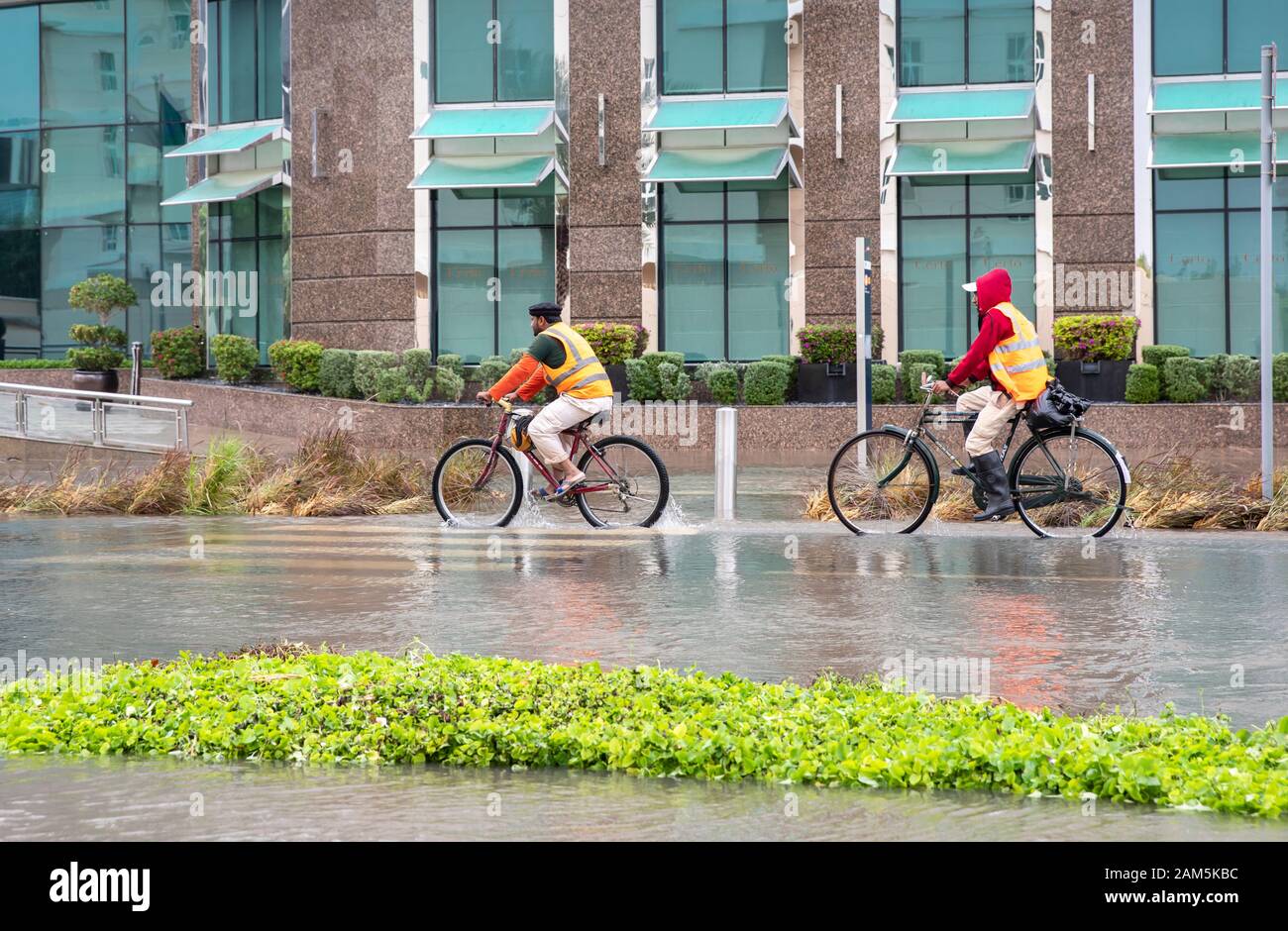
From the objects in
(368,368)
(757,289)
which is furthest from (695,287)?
(368,368)

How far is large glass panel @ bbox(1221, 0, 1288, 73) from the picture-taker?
2616 cm

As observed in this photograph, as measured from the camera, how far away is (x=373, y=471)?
16.8 metres

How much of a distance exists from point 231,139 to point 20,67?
1337 centimetres

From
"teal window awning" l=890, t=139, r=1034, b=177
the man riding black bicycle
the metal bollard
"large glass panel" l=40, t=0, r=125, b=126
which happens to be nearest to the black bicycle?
the man riding black bicycle

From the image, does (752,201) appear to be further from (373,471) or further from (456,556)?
(456,556)

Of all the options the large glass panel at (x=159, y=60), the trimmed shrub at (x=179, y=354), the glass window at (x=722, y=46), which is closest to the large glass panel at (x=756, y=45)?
the glass window at (x=722, y=46)

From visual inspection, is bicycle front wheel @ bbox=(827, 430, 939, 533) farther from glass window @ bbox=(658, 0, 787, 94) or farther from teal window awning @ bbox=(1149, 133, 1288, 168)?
glass window @ bbox=(658, 0, 787, 94)

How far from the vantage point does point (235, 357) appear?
29.5m

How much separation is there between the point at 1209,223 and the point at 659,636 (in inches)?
820

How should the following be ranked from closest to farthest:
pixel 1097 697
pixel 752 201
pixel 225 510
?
1. pixel 1097 697
2. pixel 225 510
3. pixel 752 201

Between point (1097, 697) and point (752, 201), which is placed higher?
point (752, 201)

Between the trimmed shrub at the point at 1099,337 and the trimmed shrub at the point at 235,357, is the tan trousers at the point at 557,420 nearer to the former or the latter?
the trimmed shrub at the point at 1099,337

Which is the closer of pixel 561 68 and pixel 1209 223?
pixel 1209 223
